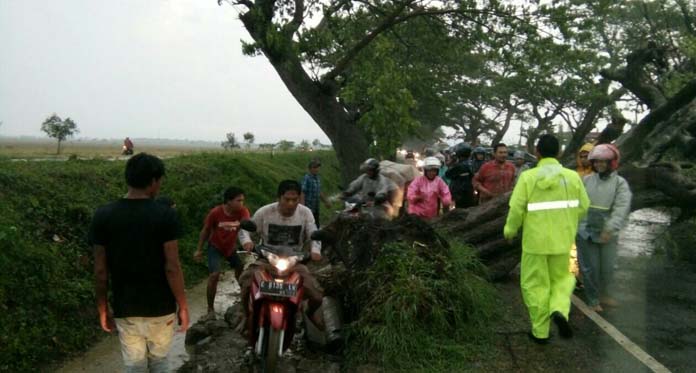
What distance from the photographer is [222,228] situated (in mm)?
6703

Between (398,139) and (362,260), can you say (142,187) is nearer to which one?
(362,260)

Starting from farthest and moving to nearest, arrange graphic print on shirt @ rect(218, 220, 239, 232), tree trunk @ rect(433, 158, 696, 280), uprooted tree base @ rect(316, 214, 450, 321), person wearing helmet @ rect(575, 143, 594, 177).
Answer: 1. person wearing helmet @ rect(575, 143, 594, 177)
2. tree trunk @ rect(433, 158, 696, 280)
3. graphic print on shirt @ rect(218, 220, 239, 232)
4. uprooted tree base @ rect(316, 214, 450, 321)

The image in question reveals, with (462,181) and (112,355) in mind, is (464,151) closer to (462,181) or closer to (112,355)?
(462,181)

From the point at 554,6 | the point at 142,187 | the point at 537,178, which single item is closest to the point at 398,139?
the point at 554,6

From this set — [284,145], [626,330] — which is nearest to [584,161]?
[626,330]

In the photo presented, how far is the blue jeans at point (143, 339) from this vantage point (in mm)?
3621

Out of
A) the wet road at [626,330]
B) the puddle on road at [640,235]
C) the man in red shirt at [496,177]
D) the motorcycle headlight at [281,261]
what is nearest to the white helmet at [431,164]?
the man in red shirt at [496,177]

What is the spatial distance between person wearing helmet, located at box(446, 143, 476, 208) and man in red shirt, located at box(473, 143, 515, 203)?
1.19 feet

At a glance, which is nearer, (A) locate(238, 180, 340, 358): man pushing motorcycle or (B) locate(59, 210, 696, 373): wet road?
(B) locate(59, 210, 696, 373): wet road

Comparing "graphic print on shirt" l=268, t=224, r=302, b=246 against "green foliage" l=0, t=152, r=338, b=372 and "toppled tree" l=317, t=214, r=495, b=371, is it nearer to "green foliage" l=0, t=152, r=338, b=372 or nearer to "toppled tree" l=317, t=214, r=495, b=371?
"toppled tree" l=317, t=214, r=495, b=371

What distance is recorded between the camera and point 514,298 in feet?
23.1

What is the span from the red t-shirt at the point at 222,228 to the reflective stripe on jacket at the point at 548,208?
3113mm

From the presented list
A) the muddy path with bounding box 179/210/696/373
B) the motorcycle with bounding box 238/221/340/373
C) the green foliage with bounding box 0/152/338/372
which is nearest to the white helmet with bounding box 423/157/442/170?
the muddy path with bounding box 179/210/696/373

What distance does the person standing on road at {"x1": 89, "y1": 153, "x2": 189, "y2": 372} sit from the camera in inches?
138
